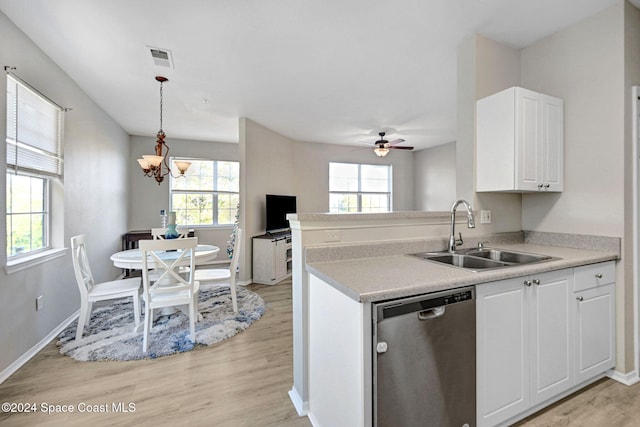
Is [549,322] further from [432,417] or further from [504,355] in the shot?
[432,417]

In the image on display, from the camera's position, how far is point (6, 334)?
7.12 ft

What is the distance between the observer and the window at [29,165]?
7.71 feet

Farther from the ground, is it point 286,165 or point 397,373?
point 286,165

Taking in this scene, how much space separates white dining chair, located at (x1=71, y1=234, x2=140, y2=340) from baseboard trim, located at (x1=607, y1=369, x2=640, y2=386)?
12.9 ft

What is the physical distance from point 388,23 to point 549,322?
94.1 inches

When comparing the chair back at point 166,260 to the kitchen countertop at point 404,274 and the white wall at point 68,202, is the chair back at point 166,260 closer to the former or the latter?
the white wall at point 68,202

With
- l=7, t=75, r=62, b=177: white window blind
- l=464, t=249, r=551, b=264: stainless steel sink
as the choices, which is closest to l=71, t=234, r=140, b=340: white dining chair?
l=7, t=75, r=62, b=177: white window blind

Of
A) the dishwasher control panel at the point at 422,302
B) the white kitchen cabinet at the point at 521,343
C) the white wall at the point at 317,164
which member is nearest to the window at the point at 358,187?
the white wall at the point at 317,164

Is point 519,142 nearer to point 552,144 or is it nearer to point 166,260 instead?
point 552,144

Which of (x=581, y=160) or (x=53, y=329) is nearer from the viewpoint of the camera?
(x=581, y=160)

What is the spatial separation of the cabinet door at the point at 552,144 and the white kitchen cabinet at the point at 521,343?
88 centimetres

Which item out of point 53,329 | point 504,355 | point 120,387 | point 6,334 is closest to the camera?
point 504,355

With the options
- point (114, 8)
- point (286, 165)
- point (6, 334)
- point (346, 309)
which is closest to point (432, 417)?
point (346, 309)

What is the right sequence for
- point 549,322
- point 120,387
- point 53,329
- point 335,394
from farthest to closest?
point 53,329
point 120,387
point 549,322
point 335,394
